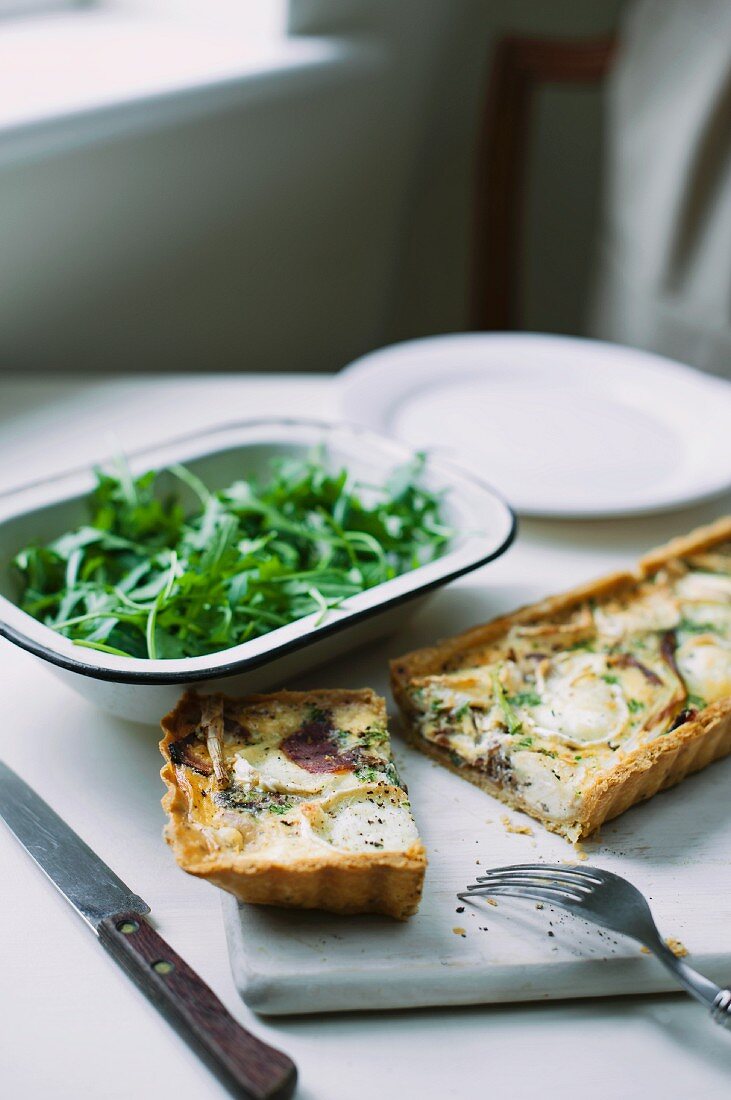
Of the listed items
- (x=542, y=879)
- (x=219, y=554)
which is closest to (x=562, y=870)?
(x=542, y=879)

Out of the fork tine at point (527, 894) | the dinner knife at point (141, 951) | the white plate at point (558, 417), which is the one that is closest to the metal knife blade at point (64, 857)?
the dinner knife at point (141, 951)

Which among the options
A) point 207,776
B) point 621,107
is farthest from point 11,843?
point 621,107

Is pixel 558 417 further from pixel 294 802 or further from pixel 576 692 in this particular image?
pixel 294 802

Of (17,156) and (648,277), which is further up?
(17,156)

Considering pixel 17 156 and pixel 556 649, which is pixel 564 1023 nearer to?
pixel 556 649

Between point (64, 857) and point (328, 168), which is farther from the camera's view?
point (328, 168)

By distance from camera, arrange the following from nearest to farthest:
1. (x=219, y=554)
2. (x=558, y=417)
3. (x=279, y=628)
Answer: (x=279, y=628) → (x=219, y=554) → (x=558, y=417)
